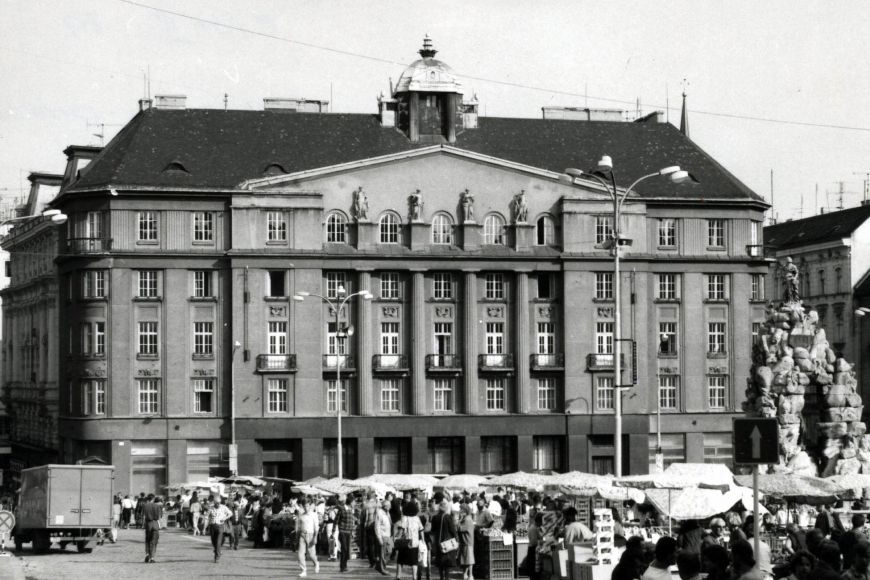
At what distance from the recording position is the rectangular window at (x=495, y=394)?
8619 cm

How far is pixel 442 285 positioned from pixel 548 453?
1042 centimetres

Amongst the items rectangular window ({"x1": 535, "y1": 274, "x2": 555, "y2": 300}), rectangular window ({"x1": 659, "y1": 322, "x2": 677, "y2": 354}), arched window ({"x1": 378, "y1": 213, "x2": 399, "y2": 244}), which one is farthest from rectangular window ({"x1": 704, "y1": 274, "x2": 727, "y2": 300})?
arched window ({"x1": 378, "y1": 213, "x2": 399, "y2": 244})

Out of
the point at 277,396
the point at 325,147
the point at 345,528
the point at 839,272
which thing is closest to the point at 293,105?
the point at 325,147

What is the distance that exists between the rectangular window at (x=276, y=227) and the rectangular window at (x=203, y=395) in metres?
7.84

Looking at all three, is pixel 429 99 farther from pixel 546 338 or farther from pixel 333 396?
pixel 333 396

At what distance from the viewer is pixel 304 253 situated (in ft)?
275

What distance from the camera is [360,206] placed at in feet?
278

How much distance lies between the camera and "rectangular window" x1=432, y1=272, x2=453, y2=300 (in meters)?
86.2

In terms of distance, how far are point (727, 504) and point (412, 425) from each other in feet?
160

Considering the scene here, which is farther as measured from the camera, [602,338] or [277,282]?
[602,338]

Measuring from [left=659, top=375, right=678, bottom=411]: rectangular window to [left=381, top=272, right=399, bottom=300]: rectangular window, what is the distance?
15.2 metres

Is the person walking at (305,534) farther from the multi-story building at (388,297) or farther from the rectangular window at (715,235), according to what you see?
the rectangular window at (715,235)

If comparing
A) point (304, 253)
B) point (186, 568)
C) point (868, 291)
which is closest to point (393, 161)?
Answer: point (304, 253)

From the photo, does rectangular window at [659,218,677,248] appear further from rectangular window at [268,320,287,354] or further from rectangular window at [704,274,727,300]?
rectangular window at [268,320,287,354]
